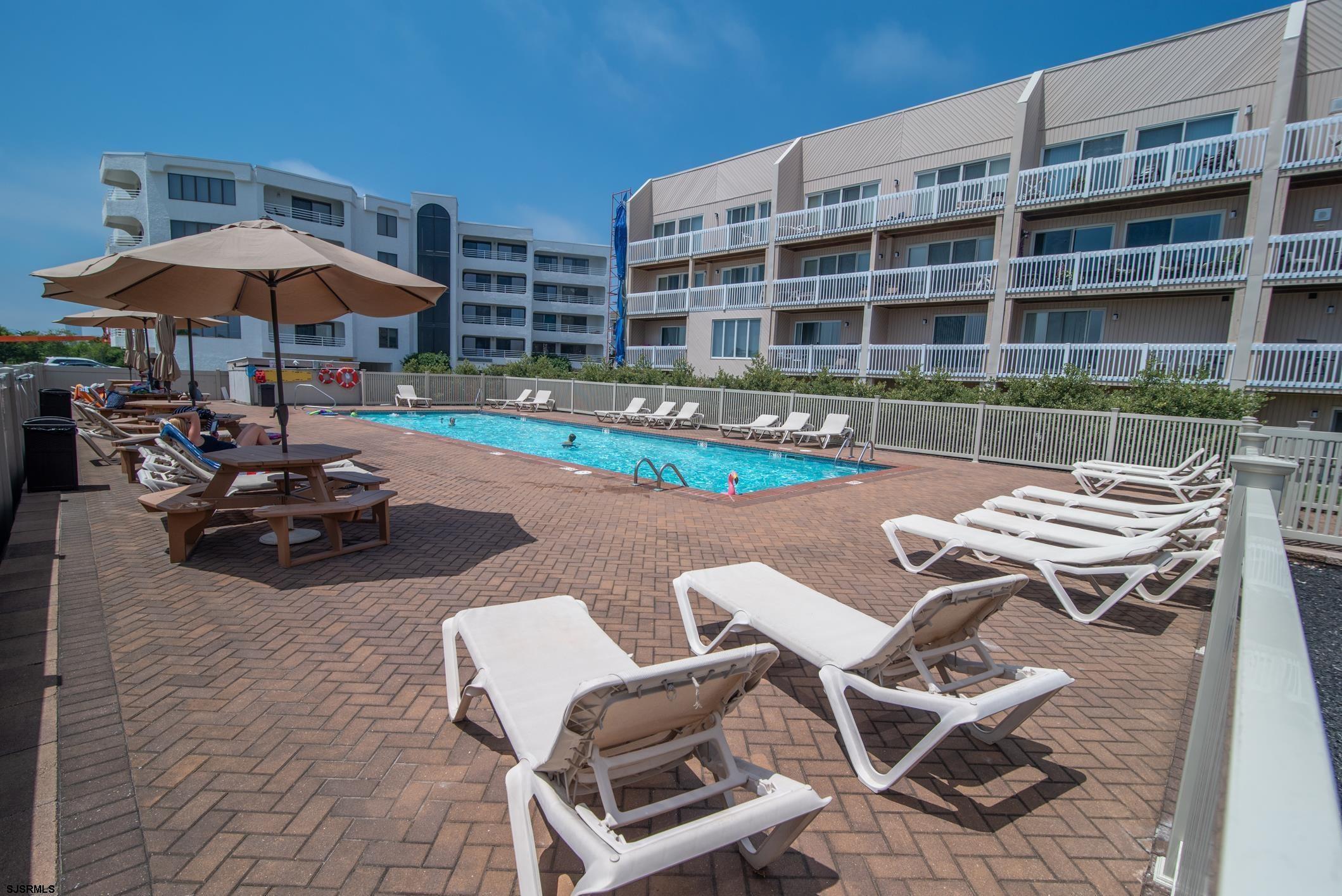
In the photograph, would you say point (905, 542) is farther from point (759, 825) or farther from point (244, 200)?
point (244, 200)

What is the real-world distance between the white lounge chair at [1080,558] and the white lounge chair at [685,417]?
1449cm

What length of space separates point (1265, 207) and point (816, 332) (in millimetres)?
12672

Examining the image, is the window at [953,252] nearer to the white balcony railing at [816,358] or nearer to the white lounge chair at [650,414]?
the white balcony railing at [816,358]

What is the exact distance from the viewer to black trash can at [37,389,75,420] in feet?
41.9

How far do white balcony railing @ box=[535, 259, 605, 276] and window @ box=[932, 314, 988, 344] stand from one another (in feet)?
130

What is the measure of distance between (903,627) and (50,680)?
4519mm

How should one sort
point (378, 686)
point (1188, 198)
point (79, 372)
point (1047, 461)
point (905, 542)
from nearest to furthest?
point (378, 686), point (905, 542), point (1047, 461), point (1188, 198), point (79, 372)

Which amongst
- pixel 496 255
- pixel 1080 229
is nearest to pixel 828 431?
pixel 1080 229

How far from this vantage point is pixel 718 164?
88.8 ft

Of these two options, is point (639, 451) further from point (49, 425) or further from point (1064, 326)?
point (1064, 326)

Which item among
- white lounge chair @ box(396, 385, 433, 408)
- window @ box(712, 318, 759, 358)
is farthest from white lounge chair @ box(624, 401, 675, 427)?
white lounge chair @ box(396, 385, 433, 408)

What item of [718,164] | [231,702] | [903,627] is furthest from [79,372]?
[903,627]

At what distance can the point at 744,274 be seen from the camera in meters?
26.7

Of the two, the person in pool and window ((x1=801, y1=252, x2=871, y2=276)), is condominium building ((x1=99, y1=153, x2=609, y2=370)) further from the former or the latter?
the person in pool
